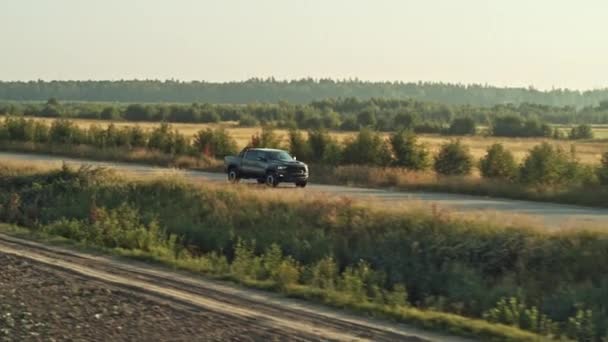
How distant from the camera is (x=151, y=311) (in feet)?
47.2

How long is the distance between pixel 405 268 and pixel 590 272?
4.05 meters

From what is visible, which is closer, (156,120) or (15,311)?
(15,311)

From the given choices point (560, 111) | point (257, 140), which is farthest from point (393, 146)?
point (560, 111)

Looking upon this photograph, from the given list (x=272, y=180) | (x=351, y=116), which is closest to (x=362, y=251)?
(x=272, y=180)

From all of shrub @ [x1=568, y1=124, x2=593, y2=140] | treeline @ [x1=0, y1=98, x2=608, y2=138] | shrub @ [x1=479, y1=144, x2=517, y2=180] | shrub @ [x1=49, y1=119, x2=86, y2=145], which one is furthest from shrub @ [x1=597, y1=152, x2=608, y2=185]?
shrub @ [x1=568, y1=124, x2=593, y2=140]

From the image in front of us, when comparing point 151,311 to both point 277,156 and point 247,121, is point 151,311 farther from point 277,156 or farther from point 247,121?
point 247,121

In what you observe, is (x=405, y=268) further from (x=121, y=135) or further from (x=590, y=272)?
(x=121, y=135)

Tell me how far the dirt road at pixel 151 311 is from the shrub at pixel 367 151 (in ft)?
114

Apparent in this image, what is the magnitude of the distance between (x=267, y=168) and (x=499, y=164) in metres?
12.8

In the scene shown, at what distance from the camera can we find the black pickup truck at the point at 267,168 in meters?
42.2

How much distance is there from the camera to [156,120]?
5340 inches

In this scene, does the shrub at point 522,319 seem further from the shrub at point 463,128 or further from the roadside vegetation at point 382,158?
the shrub at point 463,128

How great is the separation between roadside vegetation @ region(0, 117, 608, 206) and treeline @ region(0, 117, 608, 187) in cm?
5

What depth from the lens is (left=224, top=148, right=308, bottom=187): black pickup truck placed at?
4222cm
